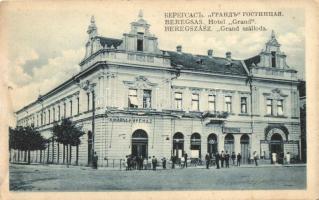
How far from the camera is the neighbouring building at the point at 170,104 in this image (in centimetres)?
1490

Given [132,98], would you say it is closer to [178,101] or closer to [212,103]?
[178,101]

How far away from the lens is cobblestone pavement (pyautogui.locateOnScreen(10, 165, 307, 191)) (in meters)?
11.8

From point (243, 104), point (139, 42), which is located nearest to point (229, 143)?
point (243, 104)

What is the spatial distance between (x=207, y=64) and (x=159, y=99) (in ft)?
6.17

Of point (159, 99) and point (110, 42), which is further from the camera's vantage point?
point (159, 99)

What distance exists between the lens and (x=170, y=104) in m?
16.0

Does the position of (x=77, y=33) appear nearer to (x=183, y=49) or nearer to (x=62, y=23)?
(x=62, y=23)

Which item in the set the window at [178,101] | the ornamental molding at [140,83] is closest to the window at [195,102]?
the window at [178,101]

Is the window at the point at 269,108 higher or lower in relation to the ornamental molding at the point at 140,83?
lower

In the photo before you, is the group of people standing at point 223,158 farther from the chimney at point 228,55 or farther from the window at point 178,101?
the chimney at point 228,55

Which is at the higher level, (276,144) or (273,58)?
(273,58)

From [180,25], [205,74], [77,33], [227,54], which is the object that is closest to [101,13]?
[77,33]

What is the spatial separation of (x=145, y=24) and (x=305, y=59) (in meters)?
3.81

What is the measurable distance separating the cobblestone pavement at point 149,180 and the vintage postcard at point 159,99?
0.12ft
